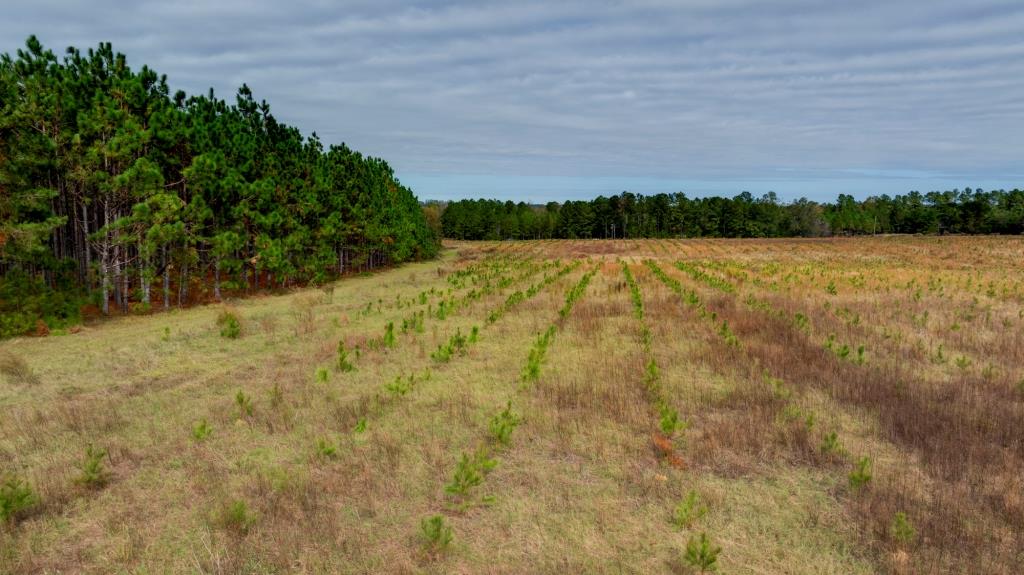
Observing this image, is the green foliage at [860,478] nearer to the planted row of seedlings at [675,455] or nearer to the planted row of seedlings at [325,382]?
the planted row of seedlings at [675,455]

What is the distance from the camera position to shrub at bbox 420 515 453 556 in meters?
4.41

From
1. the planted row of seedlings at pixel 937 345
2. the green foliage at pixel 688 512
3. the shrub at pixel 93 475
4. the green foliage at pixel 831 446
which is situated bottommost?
the shrub at pixel 93 475

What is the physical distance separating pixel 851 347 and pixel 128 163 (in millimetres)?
23996

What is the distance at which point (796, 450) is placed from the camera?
638 cm

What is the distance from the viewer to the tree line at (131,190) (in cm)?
1620

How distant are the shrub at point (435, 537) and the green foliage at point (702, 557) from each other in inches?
75.5

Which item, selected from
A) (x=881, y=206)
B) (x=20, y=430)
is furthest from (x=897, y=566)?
(x=881, y=206)

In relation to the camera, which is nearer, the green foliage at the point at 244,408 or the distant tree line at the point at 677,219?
the green foliage at the point at 244,408

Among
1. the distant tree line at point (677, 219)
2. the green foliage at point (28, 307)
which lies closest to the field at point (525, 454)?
the green foliage at point (28, 307)

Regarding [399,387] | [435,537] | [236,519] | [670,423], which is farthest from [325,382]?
[670,423]

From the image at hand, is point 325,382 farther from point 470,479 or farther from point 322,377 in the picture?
point 470,479

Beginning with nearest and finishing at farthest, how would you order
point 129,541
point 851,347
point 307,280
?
point 129,541, point 851,347, point 307,280

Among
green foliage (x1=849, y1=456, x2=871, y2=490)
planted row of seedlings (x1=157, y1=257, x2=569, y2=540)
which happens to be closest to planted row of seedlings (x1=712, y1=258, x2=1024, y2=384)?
green foliage (x1=849, y1=456, x2=871, y2=490)

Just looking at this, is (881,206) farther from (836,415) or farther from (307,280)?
(836,415)
